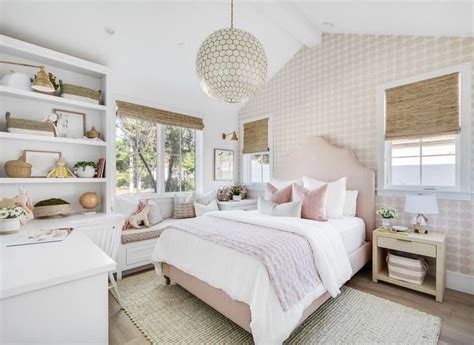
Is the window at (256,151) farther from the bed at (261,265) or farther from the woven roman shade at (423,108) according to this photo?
the woven roman shade at (423,108)

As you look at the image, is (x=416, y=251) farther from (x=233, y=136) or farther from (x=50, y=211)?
(x=50, y=211)

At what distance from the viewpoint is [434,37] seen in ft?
8.29

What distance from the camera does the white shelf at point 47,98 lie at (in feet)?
7.25

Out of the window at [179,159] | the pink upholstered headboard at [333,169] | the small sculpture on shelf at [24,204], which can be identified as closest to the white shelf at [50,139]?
the small sculpture on shelf at [24,204]

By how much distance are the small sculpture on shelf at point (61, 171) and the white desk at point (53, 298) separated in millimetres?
1542

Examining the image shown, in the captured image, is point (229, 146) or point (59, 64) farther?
point (229, 146)

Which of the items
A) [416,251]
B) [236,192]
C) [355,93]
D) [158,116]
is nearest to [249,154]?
[236,192]

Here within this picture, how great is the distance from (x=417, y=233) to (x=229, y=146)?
126 inches

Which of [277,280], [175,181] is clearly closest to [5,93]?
[175,181]

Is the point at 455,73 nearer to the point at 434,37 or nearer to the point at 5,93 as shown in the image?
the point at 434,37

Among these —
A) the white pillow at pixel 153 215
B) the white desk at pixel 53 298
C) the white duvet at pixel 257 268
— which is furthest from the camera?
the white pillow at pixel 153 215

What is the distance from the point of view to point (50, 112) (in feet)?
8.55

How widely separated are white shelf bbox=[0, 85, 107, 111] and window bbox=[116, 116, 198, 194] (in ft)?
2.16

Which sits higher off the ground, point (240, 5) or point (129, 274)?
point (240, 5)
